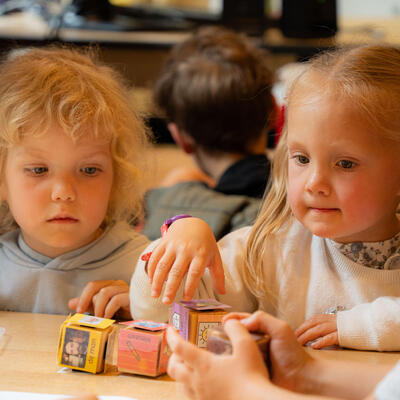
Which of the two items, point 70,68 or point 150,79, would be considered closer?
point 70,68

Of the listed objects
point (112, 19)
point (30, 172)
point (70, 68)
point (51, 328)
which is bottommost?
point (51, 328)

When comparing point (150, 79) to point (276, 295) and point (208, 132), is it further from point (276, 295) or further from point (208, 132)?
point (276, 295)

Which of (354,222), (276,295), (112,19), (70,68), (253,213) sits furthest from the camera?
(112,19)

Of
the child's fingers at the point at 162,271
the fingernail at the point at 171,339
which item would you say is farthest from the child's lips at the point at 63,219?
the fingernail at the point at 171,339

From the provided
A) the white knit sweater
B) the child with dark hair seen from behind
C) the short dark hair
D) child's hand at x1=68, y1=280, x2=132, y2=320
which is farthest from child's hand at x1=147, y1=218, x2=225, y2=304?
the short dark hair

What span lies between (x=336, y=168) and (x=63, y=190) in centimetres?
50

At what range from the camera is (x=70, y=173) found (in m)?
1.19

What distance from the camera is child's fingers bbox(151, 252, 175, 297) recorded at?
36.3 inches

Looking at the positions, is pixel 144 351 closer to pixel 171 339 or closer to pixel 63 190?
pixel 171 339

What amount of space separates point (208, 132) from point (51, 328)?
1018mm

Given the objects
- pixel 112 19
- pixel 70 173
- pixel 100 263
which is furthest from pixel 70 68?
pixel 112 19

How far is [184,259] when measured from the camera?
3.10ft

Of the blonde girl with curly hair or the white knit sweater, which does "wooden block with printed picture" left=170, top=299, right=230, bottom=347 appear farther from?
the blonde girl with curly hair

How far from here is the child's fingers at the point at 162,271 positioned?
0.92 m
